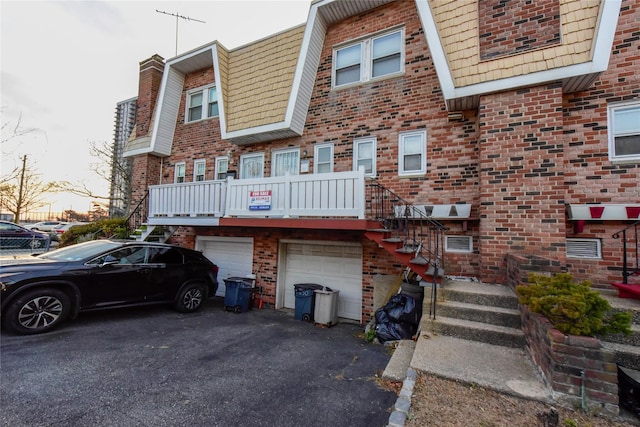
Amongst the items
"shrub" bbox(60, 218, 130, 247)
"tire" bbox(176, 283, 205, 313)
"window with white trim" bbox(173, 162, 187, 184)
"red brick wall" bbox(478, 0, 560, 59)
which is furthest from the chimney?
"red brick wall" bbox(478, 0, 560, 59)

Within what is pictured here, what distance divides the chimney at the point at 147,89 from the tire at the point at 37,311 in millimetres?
7812

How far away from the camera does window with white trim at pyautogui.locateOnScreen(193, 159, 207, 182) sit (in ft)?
34.4

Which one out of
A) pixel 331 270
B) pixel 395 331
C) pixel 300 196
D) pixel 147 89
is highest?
pixel 147 89

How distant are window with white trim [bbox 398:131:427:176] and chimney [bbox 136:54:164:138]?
969 centimetres

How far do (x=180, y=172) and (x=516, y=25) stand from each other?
34.8ft

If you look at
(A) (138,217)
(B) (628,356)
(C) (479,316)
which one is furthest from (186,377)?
(A) (138,217)

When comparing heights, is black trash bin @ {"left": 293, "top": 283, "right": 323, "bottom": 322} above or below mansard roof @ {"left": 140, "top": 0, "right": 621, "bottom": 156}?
below

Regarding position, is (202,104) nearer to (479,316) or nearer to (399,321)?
(399,321)

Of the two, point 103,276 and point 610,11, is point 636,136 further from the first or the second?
point 103,276

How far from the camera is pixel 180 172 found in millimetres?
11023

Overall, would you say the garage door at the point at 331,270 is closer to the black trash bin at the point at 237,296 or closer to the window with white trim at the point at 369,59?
the black trash bin at the point at 237,296

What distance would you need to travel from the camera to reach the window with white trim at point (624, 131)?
17.3 ft

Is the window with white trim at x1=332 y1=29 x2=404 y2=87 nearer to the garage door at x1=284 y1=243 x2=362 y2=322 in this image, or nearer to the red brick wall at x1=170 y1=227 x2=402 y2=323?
the red brick wall at x1=170 y1=227 x2=402 y2=323

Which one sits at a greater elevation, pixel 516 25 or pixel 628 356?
pixel 516 25
